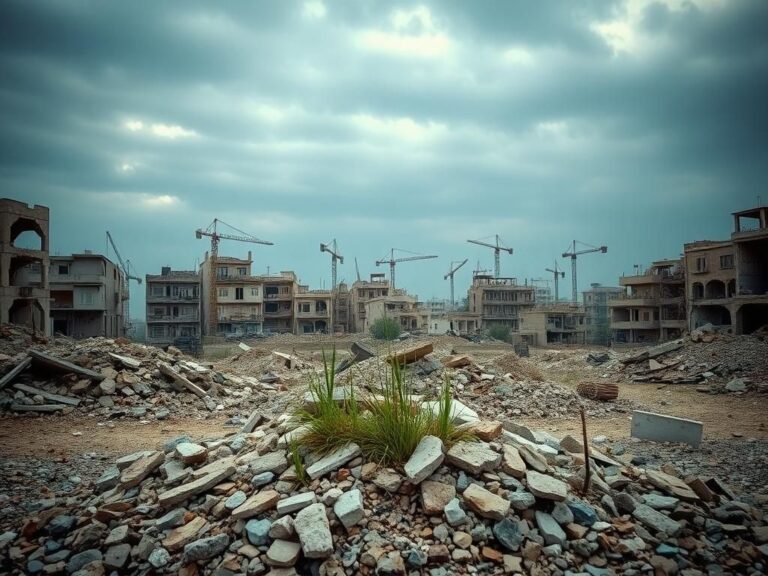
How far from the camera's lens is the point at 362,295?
5656 cm

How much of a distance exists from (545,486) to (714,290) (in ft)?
120

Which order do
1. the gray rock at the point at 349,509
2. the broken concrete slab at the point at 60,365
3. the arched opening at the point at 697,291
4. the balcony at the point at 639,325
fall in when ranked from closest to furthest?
the gray rock at the point at 349,509 < the broken concrete slab at the point at 60,365 < the arched opening at the point at 697,291 < the balcony at the point at 639,325

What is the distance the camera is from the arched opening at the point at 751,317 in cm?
2720

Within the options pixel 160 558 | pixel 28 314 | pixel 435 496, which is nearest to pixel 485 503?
pixel 435 496

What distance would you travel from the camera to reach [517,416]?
1073 cm

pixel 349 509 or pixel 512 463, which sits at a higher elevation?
pixel 512 463

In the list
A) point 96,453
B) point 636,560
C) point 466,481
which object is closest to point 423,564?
point 466,481

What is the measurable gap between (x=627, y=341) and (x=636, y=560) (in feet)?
145

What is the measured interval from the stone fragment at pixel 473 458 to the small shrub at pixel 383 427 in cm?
18

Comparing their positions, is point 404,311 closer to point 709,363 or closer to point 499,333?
point 499,333

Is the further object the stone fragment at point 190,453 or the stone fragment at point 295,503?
the stone fragment at point 190,453

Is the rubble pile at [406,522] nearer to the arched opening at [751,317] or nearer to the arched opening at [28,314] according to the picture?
the arched opening at [28,314]

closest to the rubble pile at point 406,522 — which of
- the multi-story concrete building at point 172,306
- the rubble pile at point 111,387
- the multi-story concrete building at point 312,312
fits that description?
the rubble pile at point 111,387

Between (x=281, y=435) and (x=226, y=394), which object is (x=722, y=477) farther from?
(x=226, y=394)
